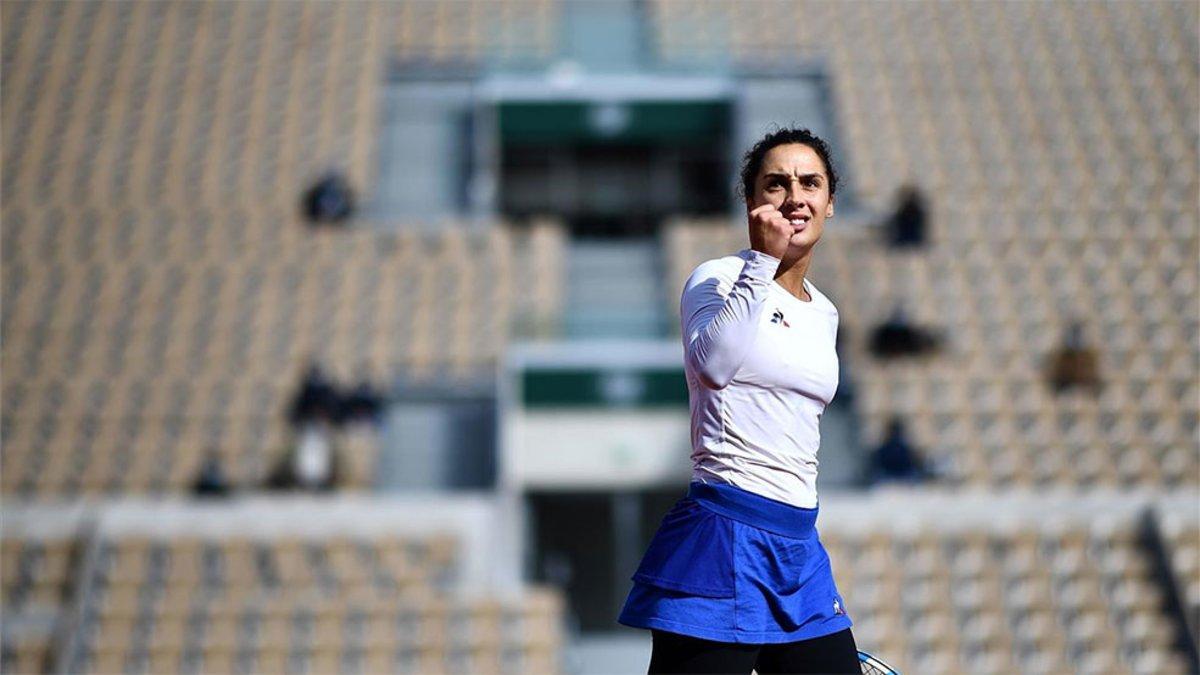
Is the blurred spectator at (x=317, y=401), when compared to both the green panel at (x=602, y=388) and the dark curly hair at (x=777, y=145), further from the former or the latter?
the dark curly hair at (x=777, y=145)

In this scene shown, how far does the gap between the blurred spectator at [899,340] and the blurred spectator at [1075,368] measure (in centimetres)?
105

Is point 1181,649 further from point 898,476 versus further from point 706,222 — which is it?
point 706,222

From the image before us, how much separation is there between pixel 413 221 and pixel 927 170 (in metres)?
5.50

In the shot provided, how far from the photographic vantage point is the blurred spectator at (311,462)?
34.5ft

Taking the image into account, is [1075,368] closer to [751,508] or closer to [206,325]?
[206,325]

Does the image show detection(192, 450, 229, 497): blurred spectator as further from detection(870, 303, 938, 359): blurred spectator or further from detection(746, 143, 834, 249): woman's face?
detection(746, 143, 834, 249): woman's face

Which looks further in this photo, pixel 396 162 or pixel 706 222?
pixel 396 162

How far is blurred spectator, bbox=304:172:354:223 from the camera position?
14.0 meters

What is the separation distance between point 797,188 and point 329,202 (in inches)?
487

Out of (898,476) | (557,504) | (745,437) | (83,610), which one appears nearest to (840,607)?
(745,437)

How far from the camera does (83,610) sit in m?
8.52

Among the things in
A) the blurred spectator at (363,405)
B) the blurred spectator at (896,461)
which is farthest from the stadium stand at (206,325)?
the blurred spectator at (896,461)

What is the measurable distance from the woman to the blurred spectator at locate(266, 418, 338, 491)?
8.79 m

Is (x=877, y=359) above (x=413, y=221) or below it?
below
